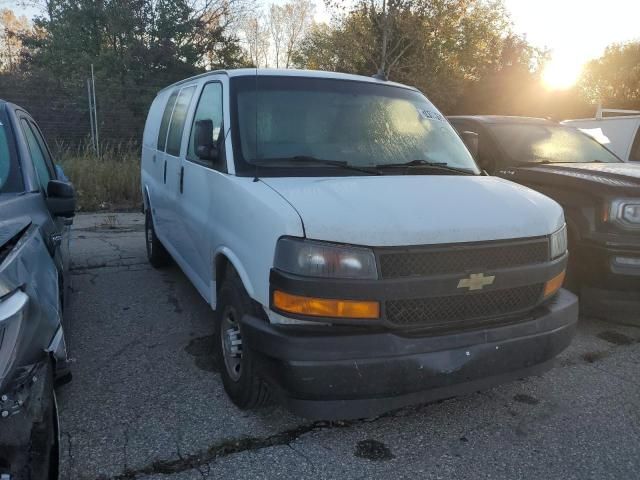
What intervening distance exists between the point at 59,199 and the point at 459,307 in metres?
2.48

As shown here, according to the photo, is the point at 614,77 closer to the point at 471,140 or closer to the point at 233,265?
the point at 471,140

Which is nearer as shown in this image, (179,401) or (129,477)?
(129,477)

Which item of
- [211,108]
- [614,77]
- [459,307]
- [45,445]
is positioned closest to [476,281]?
[459,307]

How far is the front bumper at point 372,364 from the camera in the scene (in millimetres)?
2332

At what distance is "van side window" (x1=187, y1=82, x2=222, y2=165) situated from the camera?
3.43 metres

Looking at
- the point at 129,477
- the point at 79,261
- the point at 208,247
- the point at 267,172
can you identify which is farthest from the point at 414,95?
the point at 79,261

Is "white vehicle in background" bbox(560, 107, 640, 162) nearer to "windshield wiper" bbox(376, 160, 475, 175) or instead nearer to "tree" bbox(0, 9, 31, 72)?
"windshield wiper" bbox(376, 160, 475, 175)

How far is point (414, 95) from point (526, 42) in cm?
Result: 2934

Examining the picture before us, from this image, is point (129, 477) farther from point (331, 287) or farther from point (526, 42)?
point (526, 42)

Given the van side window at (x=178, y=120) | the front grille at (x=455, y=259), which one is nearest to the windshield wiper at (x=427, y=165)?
the front grille at (x=455, y=259)

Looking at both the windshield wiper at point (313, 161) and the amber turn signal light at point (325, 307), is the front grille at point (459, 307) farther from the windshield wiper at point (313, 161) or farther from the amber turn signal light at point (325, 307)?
the windshield wiper at point (313, 161)

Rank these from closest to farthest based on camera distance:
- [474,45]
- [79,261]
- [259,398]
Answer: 1. [259,398]
2. [79,261]
3. [474,45]

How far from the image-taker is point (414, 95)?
160 inches

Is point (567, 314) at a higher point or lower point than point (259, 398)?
higher
